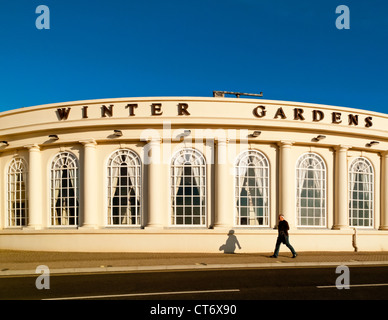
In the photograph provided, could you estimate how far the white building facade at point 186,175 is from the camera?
592 inches

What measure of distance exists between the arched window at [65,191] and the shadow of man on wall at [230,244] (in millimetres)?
6039

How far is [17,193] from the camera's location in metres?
16.8

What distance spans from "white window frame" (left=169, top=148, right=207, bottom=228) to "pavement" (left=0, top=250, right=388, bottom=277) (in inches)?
62.0

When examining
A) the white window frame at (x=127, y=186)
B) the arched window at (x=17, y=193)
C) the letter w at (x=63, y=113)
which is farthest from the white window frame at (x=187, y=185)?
the arched window at (x=17, y=193)

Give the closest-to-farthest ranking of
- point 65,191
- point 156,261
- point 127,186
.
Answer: point 156,261
point 127,186
point 65,191

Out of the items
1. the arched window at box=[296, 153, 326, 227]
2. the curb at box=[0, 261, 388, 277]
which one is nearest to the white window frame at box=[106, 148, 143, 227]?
the curb at box=[0, 261, 388, 277]

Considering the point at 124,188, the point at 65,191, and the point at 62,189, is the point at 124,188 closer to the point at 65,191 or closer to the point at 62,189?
the point at 65,191

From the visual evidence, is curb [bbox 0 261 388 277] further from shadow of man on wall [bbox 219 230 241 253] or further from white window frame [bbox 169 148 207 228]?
white window frame [bbox 169 148 207 228]

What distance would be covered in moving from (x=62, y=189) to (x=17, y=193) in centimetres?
237

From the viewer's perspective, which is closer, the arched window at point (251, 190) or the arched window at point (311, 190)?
the arched window at point (251, 190)

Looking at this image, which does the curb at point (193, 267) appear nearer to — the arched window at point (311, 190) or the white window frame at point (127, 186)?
the arched window at point (311, 190)

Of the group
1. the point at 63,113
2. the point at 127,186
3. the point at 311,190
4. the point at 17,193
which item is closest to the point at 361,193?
the point at 311,190

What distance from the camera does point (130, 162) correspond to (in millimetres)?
15562
